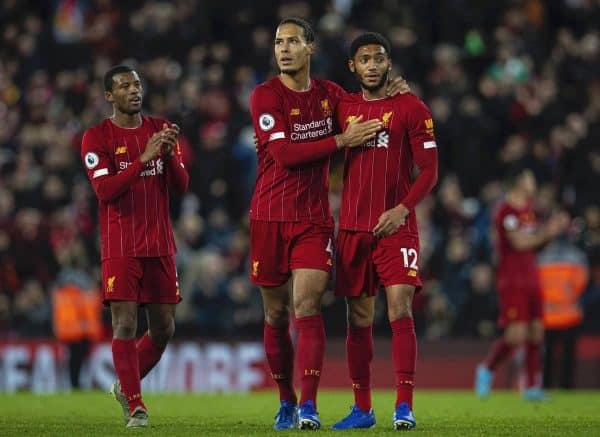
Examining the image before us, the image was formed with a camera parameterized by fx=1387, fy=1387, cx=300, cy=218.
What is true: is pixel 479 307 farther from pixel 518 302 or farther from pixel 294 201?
pixel 294 201

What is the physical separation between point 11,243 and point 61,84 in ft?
12.2

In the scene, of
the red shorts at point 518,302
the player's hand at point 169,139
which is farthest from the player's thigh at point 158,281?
the red shorts at point 518,302

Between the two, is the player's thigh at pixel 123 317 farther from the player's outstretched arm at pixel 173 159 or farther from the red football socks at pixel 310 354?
the red football socks at pixel 310 354

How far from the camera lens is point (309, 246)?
909 cm

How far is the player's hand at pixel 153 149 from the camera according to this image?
30.9ft

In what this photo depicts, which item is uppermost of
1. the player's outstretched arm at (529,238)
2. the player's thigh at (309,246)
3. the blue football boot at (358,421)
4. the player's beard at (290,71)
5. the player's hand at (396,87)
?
the player's beard at (290,71)

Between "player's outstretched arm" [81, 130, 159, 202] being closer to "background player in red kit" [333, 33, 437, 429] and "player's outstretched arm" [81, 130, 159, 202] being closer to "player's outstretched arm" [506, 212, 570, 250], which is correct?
"background player in red kit" [333, 33, 437, 429]

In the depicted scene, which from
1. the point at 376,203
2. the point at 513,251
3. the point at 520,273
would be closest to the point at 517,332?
the point at 520,273

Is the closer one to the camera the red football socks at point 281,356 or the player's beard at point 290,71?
the player's beard at point 290,71

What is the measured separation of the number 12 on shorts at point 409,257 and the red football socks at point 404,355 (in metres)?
0.34

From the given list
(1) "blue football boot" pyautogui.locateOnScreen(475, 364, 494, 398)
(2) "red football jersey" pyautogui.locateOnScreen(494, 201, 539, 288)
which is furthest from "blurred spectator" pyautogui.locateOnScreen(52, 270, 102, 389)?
(2) "red football jersey" pyautogui.locateOnScreen(494, 201, 539, 288)

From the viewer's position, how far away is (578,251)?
16.8 metres

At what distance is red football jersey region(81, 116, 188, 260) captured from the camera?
962 centimetres

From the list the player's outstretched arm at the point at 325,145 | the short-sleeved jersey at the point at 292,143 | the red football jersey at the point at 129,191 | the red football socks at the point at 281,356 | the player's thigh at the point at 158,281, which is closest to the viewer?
the player's outstretched arm at the point at 325,145
